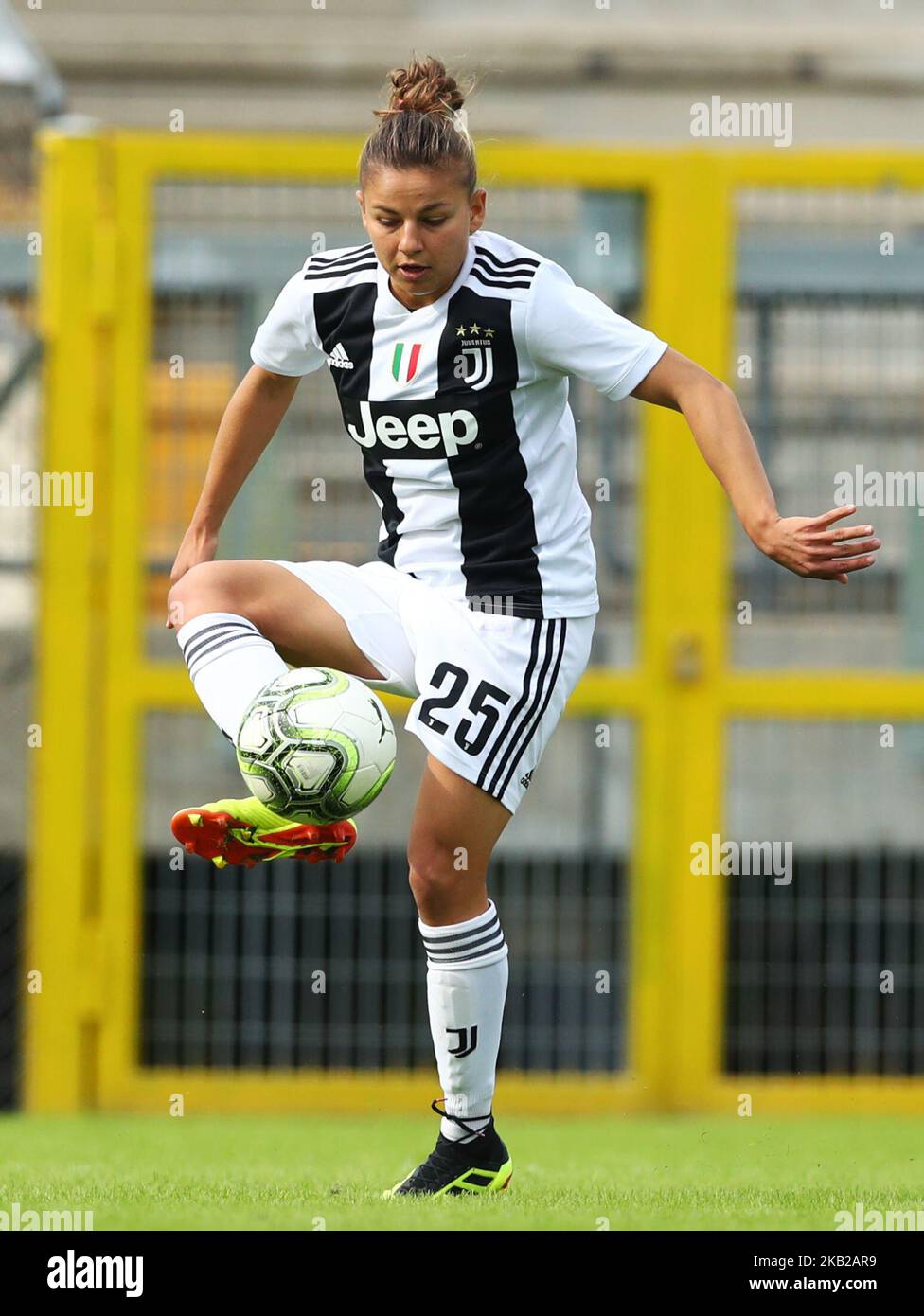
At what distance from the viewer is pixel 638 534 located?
6.04 metres

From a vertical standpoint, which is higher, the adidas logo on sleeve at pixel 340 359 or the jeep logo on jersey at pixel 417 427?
the adidas logo on sleeve at pixel 340 359

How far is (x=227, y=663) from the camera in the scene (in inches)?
141

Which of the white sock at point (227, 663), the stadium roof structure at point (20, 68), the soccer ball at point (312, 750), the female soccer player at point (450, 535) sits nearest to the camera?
the soccer ball at point (312, 750)

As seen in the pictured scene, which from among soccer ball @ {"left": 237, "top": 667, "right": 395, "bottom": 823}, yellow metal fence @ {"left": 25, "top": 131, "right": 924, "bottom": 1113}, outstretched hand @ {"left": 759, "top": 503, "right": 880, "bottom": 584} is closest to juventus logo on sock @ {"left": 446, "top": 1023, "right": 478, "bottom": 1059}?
soccer ball @ {"left": 237, "top": 667, "right": 395, "bottom": 823}

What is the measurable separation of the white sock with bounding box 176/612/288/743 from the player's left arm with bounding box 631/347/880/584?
0.90m

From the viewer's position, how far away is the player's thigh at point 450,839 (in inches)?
149

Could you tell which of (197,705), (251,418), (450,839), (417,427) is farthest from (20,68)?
(450,839)

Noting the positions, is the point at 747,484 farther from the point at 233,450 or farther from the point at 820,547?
the point at 233,450

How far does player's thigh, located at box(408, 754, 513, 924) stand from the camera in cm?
379

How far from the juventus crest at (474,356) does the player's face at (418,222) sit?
0.38 feet

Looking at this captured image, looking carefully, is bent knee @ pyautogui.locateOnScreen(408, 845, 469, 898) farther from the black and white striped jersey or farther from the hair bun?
the hair bun

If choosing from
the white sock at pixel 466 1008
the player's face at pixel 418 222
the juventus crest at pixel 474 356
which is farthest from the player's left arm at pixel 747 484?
the white sock at pixel 466 1008

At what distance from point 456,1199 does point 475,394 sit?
5.29 feet

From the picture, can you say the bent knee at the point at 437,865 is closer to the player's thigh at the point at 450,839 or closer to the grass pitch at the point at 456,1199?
the player's thigh at the point at 450,839
